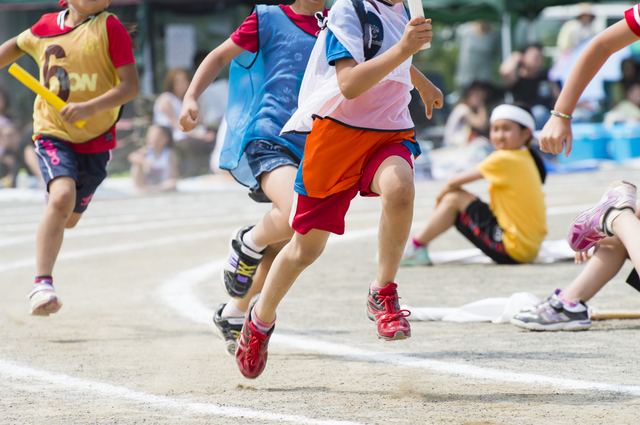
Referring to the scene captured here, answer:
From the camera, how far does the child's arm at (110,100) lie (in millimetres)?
4707

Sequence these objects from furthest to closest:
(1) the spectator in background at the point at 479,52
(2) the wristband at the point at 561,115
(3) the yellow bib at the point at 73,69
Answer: (1) the spectator in background at the point at 479,52
(3) the yellow bib at the point at 73,69
(2) the wristband at the point at 561,115

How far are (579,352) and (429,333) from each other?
85 cm

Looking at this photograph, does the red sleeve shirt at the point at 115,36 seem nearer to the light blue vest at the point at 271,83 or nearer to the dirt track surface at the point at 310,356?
the light blue vest at the point at 271,83

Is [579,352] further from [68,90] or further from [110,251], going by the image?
[110,251]

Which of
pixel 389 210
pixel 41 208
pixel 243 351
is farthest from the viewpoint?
pixel 41 208

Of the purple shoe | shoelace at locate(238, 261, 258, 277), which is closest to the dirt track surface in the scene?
shoelace at locate(238, 261, 258, 277)

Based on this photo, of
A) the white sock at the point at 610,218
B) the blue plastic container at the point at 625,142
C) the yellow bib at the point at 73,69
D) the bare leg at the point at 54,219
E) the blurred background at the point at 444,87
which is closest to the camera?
the white sock at the point at 610,218

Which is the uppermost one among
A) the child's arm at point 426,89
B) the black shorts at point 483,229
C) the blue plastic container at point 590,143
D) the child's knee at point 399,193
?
the child's arm at point 426,89

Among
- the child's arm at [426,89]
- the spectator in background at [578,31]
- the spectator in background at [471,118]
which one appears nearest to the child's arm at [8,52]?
the child's arm at [426,89]

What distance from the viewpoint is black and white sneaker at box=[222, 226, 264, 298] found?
4.18 meters

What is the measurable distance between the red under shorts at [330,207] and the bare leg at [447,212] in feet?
10.8

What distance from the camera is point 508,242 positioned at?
6582mm

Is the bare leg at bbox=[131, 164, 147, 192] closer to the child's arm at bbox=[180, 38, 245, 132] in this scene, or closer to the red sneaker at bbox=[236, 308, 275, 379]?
the child's arm at bbox=[180, 38, 245, 132]

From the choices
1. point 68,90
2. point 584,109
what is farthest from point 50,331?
point 584,109
